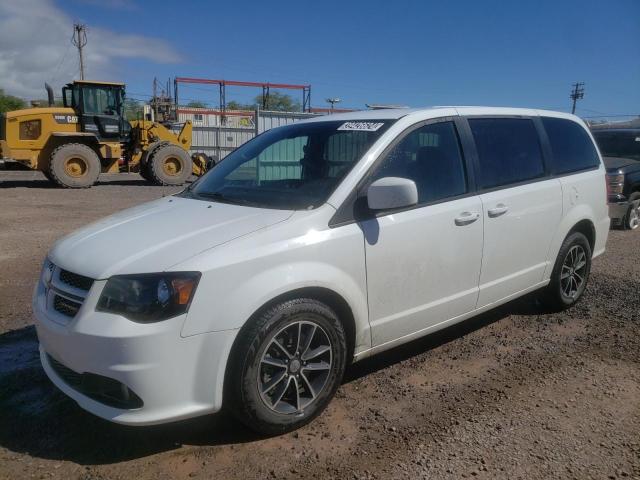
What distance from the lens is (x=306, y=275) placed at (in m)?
2.81

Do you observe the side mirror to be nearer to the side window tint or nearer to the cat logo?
the side window tint

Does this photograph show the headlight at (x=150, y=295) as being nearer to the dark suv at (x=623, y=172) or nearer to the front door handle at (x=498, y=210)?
the front door handle at (x=498, y=210)

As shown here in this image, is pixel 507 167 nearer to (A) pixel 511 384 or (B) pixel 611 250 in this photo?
(A) pixel 511 384

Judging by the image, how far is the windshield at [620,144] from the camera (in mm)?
9789

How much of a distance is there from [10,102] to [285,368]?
6118 centimetres

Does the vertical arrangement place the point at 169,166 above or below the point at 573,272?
above

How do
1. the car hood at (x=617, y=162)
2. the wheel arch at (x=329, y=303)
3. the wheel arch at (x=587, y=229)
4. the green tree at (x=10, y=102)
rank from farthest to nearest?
the green tree at (x=10, y=102), the car hood at (x=617, y=162), the wheel arch at (x=587, y=229), the wheel arch at (x=329, y=303)

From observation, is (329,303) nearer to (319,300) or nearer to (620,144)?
(319,300)

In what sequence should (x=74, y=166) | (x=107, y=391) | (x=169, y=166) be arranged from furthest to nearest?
(x=169, y=166)
(x=74, y=166)
(x=107, y=391)

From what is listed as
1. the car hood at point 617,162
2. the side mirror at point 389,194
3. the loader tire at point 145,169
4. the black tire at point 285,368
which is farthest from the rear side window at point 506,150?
the loader tire at point 145,169

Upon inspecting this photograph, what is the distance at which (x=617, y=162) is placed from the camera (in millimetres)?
9305

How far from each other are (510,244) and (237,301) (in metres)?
2.30

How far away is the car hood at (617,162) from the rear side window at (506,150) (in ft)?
17.6

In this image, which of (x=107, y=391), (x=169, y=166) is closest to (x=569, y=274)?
(x=107, y=391)
